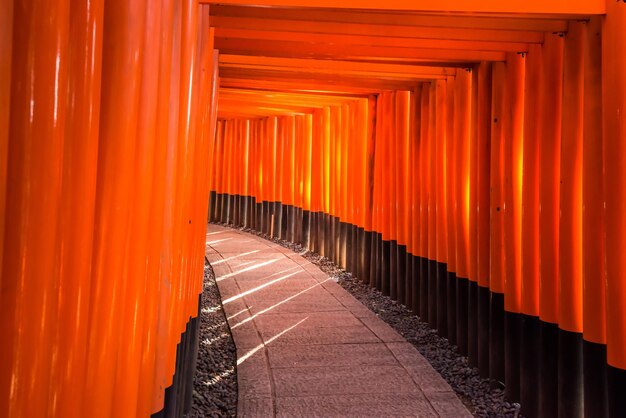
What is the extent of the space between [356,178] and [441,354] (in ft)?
14.3

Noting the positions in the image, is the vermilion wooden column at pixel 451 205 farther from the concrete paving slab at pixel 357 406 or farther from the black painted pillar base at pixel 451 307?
the concrete paving slab at pixel 357 406

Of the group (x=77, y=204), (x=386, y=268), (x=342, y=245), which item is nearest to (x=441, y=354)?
(x=386, y=268)

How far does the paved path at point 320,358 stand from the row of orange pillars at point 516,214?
0.66 meters

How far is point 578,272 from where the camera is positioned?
156 inches

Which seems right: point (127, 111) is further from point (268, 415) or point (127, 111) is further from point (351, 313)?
point (351, 313)

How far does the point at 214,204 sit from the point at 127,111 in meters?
17.1

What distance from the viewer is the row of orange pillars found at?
3.61 meters

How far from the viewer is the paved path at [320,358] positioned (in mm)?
4516

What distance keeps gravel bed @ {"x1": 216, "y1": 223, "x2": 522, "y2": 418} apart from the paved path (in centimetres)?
18

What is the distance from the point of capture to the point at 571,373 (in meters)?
3.96

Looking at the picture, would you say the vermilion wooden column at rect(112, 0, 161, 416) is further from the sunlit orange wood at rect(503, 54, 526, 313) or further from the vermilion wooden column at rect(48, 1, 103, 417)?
the sunlit orange wood at rect(503, 54, 526, 313)

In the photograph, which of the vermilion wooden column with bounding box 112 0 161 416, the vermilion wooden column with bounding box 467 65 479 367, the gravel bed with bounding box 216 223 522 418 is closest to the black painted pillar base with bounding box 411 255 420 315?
the gravel bed with bounding box 216 223 522 418

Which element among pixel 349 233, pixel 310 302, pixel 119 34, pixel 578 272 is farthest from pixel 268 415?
pixel 349 233

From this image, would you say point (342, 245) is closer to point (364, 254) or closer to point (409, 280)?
point (364, 254)
